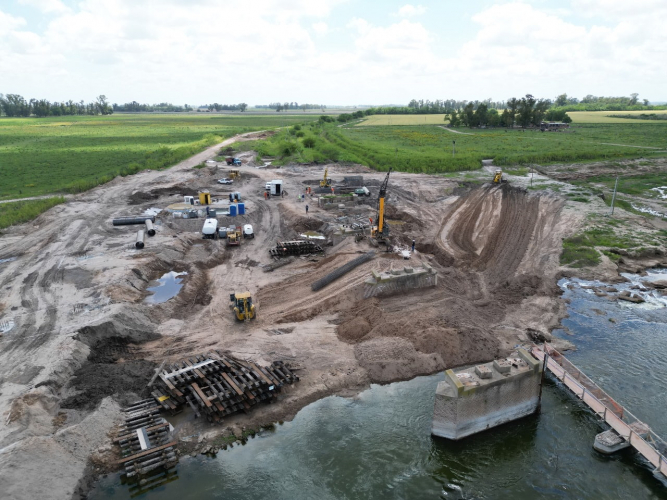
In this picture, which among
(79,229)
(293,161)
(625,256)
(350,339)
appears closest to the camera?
(350,339)

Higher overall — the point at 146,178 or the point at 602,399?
the point at 146,178

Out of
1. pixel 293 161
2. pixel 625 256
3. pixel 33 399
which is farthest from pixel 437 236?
pixel 293 161

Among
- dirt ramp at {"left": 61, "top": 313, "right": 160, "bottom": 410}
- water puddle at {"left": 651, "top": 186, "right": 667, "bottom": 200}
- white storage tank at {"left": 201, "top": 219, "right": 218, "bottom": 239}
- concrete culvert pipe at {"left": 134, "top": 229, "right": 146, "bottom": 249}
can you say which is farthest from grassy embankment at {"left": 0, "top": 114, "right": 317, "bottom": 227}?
water puddle at {"left": 651, "top": 186, "right": 667, "bottom": 200}

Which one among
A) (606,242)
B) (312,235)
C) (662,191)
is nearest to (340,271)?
(312,235)

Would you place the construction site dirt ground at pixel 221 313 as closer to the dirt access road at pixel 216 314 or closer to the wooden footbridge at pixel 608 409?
the dirt access road at pixel 216 314

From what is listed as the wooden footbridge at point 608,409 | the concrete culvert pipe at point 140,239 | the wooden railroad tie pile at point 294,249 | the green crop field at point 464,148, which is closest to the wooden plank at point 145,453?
the wooden footbridge at point 608,409

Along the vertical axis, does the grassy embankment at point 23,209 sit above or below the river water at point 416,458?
above

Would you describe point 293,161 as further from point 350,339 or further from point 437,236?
point 350,339
